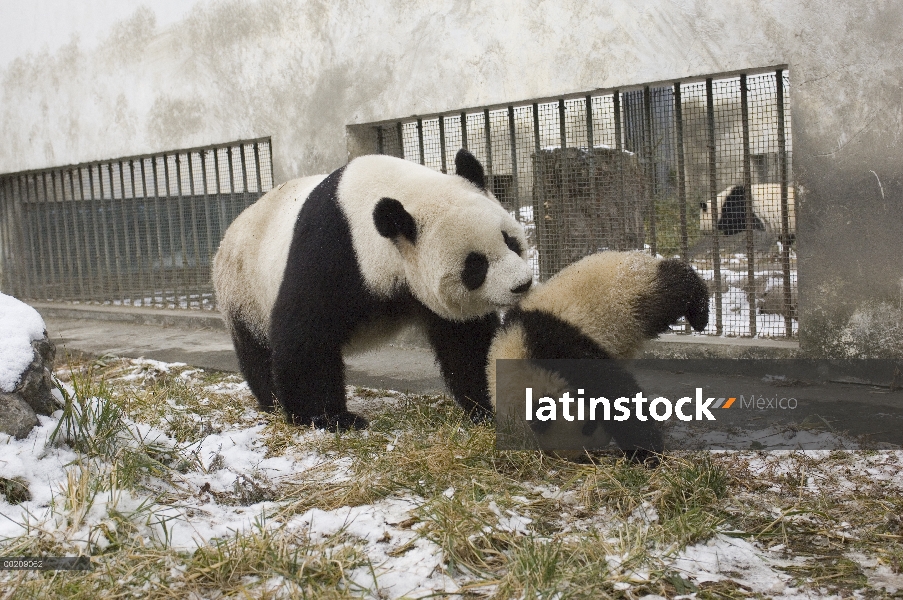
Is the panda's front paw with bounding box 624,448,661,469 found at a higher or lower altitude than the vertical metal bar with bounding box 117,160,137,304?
lower

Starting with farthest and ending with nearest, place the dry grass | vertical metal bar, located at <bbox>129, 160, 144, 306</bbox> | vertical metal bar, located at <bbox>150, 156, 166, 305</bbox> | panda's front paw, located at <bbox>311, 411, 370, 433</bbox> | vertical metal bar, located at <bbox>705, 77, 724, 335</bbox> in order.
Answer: vertical metal bar, located at <bbox>129, 160, 144, 306</bbox>
vertical metal bar, located at <bbox>150, 156, 166, 305</bbox>
vertical metal bar, located at <bbox>705, 77, 724, 335</bbox>
panda's front paw, located at <bbox>311, 411, 370, 433</bbox>
the dry grass

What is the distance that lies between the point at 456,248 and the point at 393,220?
Answer: 323 millimetres

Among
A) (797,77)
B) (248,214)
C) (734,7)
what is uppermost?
(734,7)

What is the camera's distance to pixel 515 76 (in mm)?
6188

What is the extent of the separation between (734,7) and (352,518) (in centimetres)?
406

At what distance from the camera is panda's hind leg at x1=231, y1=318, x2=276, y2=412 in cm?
499

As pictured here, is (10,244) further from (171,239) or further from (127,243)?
(171,239)

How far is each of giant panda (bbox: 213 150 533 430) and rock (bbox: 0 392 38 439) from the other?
51.1 inches

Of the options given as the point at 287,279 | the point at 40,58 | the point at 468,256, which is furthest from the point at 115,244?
the point at 468,256

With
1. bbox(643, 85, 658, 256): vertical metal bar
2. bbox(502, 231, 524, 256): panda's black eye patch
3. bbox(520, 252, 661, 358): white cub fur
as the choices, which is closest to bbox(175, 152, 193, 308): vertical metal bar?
bbox(643, 85, 658, 256): vertical metal bar

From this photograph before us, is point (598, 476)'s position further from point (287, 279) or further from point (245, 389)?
point (245, 389)

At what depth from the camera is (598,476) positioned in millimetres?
3258

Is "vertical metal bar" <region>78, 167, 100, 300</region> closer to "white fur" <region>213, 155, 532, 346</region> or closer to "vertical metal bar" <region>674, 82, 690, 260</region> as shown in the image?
"white fur" <region>213, 155, 532, 346</region>

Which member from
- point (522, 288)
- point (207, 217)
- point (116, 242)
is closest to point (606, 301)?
point (522, 288)
